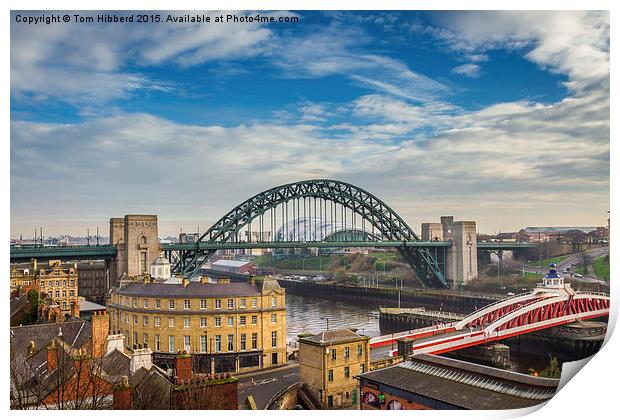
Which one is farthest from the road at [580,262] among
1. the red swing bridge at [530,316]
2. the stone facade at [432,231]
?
the stone facade at [432,231]

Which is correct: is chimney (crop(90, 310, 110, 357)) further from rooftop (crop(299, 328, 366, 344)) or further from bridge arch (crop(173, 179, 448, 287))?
bridge arch (crop(173, 179, 448, 287))

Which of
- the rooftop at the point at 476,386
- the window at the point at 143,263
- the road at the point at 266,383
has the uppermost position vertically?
the window at the point at 143,263

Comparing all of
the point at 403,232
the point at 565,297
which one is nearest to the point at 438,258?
the point at 403,232

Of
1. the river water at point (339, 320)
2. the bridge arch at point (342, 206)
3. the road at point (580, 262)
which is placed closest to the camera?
the river water at point (339, 320)

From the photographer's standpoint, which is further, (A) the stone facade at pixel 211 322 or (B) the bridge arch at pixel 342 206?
(B) the bridge arch at pixel 342 206

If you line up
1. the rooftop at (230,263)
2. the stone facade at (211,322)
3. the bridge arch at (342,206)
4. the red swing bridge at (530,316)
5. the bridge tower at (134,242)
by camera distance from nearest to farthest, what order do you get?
the stone facade at (211,322)
the red swing bridge at (530,316)
the bridge tower at (134,242)
the bridge arch at (342,206)
the rooftop at (230,263)

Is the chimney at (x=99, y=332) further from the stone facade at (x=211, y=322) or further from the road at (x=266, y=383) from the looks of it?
the road at (x=266, y=383)

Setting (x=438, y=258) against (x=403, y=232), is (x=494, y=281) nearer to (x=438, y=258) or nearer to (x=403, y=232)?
(x=438, y=258)

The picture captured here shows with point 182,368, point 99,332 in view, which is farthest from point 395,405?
point 99,332
